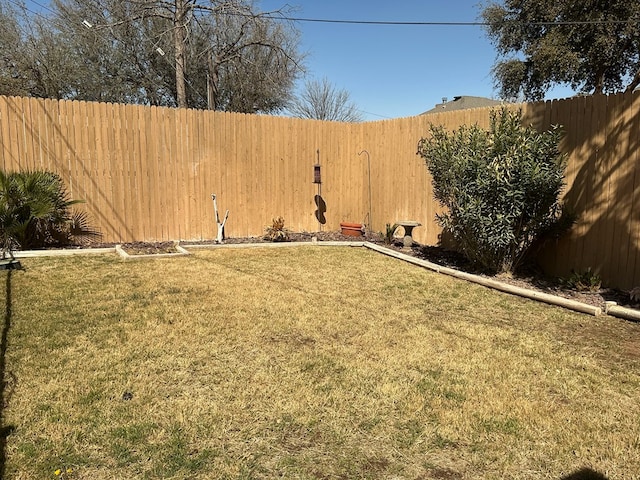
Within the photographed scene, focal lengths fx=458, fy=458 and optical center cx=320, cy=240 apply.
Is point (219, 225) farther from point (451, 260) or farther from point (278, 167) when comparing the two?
point (451, 260)

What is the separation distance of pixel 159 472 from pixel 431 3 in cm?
1341

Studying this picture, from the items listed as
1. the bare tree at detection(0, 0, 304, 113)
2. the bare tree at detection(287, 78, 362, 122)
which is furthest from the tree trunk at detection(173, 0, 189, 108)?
the bare tree at detection(287, 78, 362, 122)

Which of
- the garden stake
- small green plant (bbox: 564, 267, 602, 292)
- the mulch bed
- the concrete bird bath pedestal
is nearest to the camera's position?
the mulch bed

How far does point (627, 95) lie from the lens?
4941 millimetres

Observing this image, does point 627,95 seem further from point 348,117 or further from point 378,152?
point 348,117

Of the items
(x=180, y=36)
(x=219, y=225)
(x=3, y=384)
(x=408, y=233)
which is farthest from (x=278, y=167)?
(x=3, y=384)

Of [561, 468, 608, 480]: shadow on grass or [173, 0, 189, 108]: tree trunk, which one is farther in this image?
[173, 0, 189, 108]: tree trunk

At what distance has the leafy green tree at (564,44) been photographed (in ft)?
40.2

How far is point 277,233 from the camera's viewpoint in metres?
8.36

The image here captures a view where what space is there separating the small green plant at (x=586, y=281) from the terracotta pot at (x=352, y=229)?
4331mm

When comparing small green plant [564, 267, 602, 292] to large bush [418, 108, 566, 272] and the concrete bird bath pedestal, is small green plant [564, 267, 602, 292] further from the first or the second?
the concrete bird bath pedestal

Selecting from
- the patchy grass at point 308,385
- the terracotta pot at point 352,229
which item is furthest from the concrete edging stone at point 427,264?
the terracotta pot at point 352,229

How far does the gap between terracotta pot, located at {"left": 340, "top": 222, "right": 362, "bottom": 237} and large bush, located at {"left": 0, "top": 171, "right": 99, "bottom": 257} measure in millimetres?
4597

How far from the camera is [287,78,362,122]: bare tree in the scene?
23964 millimetres
